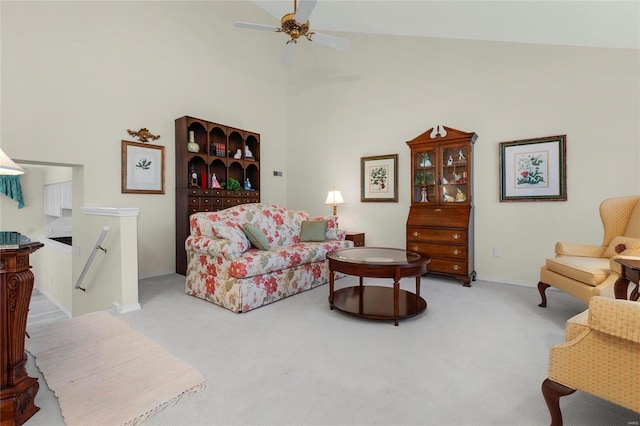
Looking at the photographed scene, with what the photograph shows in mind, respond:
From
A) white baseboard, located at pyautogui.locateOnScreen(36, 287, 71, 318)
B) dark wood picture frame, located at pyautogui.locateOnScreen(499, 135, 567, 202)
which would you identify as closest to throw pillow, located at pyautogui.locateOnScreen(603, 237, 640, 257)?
dark wood picture frame, located at pyautogui.locateOnScreen(499, 135, 567, 202)

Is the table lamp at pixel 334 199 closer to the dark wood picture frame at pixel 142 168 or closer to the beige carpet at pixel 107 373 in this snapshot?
the dark wood picture frame at pixel 142 168

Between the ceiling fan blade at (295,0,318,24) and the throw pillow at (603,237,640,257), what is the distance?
123 inches

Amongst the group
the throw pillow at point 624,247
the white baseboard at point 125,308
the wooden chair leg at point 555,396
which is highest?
the throw pillow at point 624,247

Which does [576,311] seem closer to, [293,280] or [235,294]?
[293,280]

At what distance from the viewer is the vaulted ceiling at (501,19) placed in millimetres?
2947

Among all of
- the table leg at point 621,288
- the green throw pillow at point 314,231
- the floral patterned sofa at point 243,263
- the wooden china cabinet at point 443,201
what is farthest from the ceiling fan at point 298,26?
the table leg at point 621,288

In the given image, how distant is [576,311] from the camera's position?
2.83 metres

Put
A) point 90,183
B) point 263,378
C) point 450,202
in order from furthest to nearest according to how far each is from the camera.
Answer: point 450,202, point 90,183, point 263,378

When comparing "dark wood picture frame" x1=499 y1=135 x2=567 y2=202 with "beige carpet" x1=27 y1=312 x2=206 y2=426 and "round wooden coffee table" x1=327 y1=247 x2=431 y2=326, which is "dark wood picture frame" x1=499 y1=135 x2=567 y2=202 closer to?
"round wooden coffee table" x1=327 y1=247 x2=431 y2=326

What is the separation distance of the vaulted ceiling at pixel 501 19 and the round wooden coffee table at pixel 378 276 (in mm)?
2822

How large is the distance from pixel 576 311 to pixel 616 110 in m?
2.21

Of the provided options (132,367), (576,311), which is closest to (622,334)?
(576,311)

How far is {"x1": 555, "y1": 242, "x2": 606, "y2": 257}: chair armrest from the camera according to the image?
9.41ft

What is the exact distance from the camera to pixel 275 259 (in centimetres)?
306
